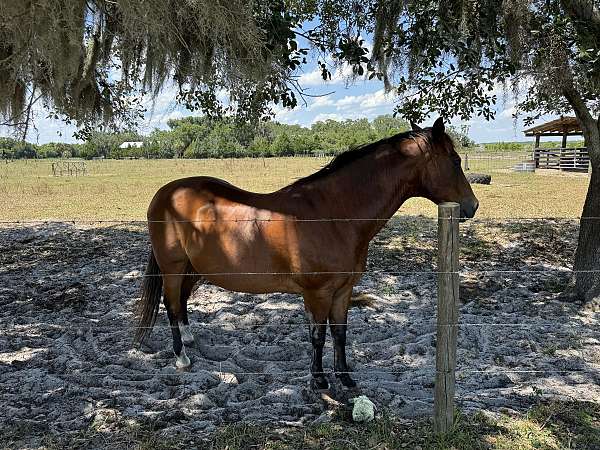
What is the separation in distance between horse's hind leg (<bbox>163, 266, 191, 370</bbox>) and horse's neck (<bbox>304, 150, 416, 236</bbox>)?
4.19ft

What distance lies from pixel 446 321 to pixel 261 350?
1558 millimetres

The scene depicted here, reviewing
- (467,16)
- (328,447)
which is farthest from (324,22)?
(328,447)

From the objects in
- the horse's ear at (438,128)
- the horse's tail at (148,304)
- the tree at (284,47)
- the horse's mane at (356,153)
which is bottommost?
the horse's tail at (148,304)

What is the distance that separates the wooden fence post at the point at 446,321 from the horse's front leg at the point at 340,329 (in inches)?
25.7

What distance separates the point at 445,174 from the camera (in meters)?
2.81

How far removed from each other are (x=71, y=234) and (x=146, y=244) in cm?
164

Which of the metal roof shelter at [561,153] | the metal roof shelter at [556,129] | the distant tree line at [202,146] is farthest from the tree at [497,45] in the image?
the distant tree line at [202,146]

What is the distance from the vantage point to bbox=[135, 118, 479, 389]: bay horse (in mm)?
2807

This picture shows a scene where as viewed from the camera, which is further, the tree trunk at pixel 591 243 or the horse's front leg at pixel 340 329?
the tree trunk at pixel 591 243

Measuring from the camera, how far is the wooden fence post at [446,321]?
2350 millimetres

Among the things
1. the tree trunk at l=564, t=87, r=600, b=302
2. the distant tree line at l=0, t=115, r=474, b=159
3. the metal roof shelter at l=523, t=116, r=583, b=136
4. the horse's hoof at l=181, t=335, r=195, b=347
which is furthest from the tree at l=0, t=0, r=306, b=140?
the distant tree line at l=0, t=115, r=474, b=159

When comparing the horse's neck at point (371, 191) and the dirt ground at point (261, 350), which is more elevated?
the horse's neck at point (371, 191)

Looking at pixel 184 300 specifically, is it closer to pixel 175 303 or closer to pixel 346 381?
pixel 175 303

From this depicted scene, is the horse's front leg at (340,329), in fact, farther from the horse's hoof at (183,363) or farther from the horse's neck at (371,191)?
the horse's hoof at (183,363)
